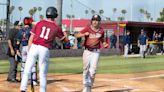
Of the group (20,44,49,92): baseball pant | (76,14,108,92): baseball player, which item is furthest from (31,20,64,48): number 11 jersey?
(76,14,108,92): baseball player

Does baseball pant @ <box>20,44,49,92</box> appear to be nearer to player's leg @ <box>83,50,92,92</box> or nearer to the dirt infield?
player's leg @ <box>83,50,92,92</box>

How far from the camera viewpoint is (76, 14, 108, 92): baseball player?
34.7 ft

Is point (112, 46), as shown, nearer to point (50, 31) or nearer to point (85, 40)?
point (85, 40)

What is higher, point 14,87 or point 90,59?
point 90,59

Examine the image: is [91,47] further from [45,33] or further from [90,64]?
[45,33]

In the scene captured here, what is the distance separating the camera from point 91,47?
1063 centimetres

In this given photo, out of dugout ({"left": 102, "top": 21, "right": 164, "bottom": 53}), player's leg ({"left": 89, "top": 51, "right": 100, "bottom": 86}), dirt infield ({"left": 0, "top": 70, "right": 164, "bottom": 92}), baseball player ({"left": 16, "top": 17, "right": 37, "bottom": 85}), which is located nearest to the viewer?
player's leg ({"left": 89, "top": 51, "right": 100, "bottom": 86})

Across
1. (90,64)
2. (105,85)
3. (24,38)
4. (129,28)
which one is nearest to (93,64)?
(90,64)

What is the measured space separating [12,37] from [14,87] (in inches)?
65.0

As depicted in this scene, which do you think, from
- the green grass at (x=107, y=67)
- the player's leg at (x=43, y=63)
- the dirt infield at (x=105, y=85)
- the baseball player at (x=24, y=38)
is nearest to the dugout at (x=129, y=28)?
the green grass at (x=107, y=67)

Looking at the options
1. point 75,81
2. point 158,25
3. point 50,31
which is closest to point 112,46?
point 158,25

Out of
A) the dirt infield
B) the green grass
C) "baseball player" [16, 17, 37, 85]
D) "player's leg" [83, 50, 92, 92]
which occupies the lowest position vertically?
the green grass

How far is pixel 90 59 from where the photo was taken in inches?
419

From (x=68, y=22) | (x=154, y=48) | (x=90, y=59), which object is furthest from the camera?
(x=68, y=22)
